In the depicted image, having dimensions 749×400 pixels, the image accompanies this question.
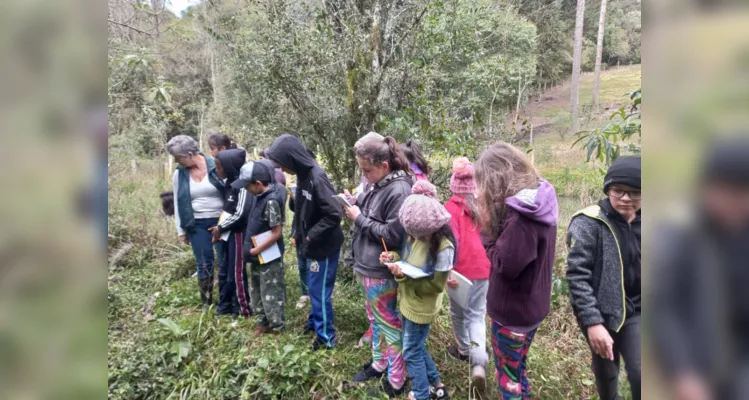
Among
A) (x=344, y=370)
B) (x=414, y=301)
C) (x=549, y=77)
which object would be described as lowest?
(x=344, y=370)

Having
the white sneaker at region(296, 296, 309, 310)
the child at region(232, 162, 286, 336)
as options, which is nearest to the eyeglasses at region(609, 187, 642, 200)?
the child at region(232, 162, 286, 336)

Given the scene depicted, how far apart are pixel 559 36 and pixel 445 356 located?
21.0 metres

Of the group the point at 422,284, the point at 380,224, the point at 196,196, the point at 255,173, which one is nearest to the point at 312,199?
the point at 255,173

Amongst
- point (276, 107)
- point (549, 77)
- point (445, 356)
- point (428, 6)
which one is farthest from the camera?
point (549, 77)

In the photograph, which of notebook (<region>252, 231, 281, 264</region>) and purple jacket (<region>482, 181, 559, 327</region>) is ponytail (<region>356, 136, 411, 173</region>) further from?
notebook (<region>252, 231, 281, 264</region>)

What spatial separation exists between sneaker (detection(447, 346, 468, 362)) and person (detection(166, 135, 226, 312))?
2.31 m

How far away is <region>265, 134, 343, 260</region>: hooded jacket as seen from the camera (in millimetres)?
3152

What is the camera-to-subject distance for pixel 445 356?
3.35m

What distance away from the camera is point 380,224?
2723 mm

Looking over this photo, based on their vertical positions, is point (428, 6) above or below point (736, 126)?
above

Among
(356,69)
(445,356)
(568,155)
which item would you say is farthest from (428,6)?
(568,155)

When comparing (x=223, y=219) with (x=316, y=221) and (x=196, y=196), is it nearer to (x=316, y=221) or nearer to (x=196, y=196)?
(x=196, y=196)

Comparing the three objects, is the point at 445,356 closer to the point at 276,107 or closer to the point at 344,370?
the point at 344,370

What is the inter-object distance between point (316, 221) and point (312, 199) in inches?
7.5
